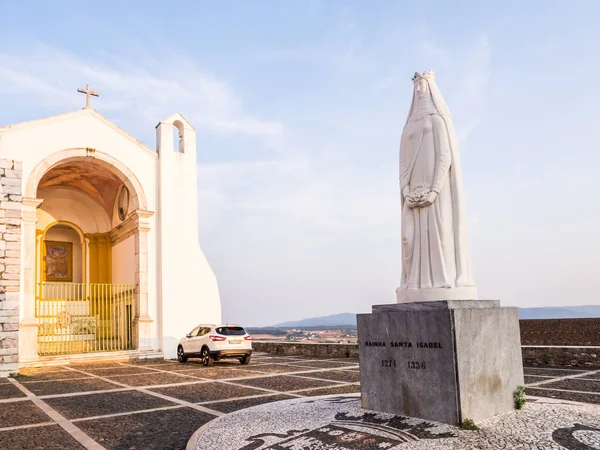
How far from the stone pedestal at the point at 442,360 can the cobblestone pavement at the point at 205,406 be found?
201mm

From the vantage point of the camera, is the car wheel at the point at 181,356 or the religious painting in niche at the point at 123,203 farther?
the religious painting in niche at the point at 123,203

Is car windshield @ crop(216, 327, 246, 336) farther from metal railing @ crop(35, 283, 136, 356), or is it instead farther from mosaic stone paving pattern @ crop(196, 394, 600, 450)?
mosaic stone paving pattern @ crop(196, 394, 600, 450)

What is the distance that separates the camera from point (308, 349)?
18.0 meters

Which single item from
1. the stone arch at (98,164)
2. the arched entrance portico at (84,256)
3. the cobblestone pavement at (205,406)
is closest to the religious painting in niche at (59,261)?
Result: the arched entrance portico at (84,256)

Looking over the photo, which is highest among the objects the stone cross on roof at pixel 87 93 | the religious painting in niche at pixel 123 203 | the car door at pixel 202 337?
the stone cross on roof at pixel 87 93

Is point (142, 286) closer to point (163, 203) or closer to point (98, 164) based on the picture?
point (163, 203)

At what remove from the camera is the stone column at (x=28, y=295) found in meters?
15.4

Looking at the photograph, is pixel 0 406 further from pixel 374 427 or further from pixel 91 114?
pixel 91 114

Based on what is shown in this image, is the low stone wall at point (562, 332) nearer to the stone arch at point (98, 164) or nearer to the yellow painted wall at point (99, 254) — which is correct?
the stone arch at point (98, 164)

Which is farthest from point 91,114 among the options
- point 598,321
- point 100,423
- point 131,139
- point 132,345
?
point 598,321

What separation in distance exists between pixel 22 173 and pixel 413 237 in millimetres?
14078

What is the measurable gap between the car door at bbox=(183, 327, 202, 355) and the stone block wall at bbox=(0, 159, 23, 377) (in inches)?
195

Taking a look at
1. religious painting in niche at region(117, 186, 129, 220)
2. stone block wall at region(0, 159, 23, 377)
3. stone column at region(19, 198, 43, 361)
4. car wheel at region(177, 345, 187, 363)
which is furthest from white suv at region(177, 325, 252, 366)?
religious painting in niche at region(117, 186, 129, 220)

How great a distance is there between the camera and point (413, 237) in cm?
578
